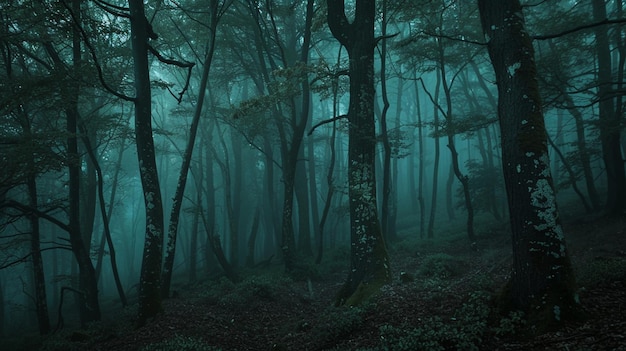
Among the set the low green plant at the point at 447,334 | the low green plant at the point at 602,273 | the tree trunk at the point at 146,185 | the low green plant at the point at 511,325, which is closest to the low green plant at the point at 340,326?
the low green plant at the point at 447,334

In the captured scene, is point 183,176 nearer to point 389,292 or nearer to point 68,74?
point 68,74

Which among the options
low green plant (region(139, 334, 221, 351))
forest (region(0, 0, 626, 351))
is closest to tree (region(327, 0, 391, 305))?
forest (region(0, 0, 626, 351))

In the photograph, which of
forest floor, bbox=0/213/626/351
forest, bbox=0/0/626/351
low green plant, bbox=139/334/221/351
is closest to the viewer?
forest floor, bbox=0/213/626/351

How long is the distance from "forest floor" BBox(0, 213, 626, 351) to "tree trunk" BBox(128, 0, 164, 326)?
25.3 inches

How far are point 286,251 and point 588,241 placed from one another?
1075 cm

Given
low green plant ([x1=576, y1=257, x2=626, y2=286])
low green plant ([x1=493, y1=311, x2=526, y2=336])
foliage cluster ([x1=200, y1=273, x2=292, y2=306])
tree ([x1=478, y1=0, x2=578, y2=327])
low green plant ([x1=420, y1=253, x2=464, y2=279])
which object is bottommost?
foliage cluster ([x1=200, y1=273, x2=292, y2=306])

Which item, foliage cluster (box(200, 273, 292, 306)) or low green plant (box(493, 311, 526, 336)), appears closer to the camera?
low green plant (box(493, 311, 526, 336))

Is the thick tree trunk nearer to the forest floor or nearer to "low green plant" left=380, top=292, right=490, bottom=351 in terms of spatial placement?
the forest floor

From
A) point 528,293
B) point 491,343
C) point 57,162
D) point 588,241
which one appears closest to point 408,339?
point 491,343

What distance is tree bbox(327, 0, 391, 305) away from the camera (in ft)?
29.8

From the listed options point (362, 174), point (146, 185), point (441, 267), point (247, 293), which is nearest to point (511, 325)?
point (362, 174)

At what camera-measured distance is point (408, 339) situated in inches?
206

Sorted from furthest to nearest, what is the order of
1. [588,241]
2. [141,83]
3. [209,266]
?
[209,266]
[588,241]
[141,83]

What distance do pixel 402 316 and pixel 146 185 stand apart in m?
7.02
